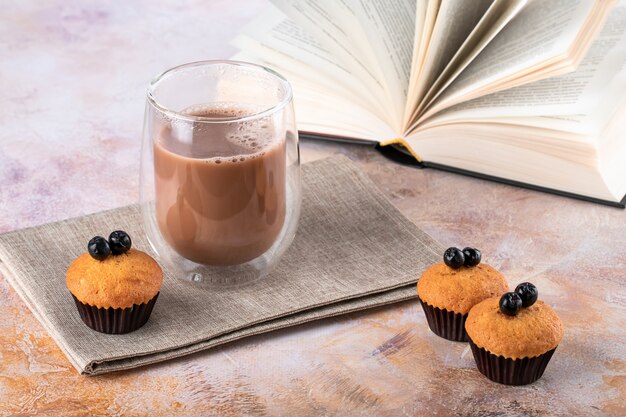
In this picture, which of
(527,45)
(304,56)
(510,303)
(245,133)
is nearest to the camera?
(510,303)

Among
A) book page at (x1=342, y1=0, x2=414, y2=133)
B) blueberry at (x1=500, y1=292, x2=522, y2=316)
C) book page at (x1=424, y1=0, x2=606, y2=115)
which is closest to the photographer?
blueberry at (x1=500, y1=292, x2=522, y2=316)

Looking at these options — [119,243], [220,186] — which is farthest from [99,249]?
[220,186]

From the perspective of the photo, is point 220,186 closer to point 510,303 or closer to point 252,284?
point 252,284

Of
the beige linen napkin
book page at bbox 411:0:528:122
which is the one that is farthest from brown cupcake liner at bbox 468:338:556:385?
book page at bbox 411:0:528:122

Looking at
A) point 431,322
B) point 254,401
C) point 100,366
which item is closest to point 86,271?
point 100,366

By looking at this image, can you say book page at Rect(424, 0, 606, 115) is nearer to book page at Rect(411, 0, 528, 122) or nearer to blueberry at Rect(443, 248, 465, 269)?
book page at Rect(411, 0, 528, 122)

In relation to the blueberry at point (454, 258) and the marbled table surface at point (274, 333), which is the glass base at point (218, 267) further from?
the blueberry at point (454, 258)

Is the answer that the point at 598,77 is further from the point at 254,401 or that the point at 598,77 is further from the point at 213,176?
the point at 254,401
